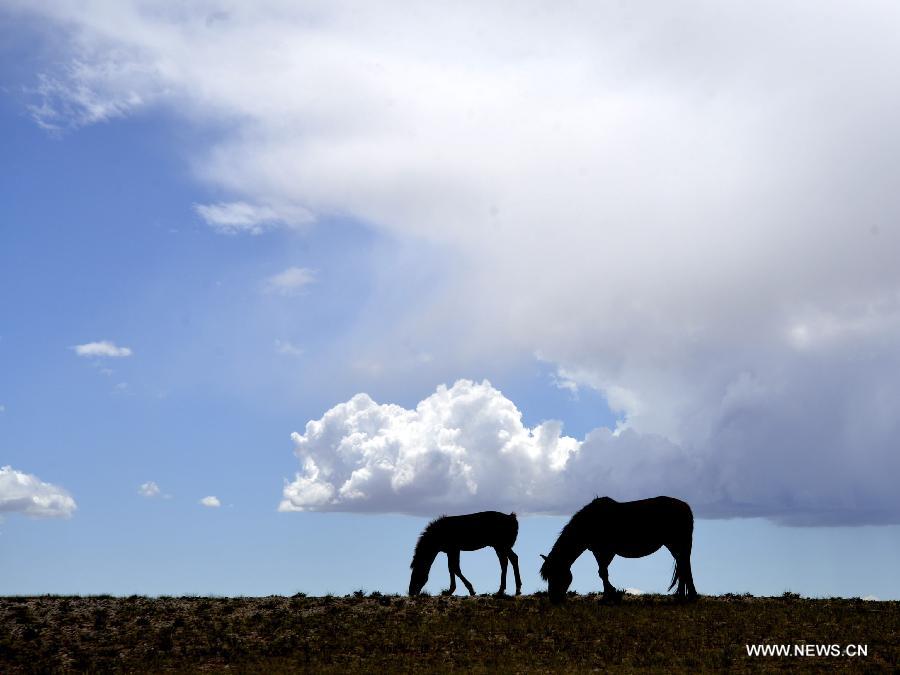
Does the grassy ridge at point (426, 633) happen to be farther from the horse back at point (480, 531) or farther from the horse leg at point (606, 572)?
the horse back at point (480, 531)

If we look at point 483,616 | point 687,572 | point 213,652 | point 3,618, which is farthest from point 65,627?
point 687,572

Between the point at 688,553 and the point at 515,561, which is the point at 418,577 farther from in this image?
the point at 688,553

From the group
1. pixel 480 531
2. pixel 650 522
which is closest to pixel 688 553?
pixel 650 522

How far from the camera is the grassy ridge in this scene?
22.3 m

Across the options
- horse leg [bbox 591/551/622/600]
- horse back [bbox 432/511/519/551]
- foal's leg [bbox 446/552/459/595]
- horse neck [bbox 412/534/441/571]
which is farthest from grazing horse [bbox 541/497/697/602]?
horse neck [bbox 412/534/441/571]

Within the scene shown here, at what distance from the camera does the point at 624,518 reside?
30266 mm

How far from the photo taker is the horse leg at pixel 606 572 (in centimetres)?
2945

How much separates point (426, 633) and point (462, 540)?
977 centimetres

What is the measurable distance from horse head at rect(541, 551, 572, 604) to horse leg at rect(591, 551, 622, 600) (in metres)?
1.25

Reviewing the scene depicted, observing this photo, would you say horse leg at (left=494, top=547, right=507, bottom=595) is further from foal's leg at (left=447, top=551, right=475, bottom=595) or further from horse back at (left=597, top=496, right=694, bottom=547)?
horse back at (left=597, top=496, right=694, bottom=547)

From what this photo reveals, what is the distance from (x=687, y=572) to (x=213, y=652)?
1636 centimetres

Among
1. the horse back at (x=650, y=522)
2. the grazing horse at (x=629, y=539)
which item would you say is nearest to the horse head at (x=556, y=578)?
the grazing horse at (x=629, y=539)

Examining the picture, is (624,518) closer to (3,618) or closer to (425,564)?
(425,564)

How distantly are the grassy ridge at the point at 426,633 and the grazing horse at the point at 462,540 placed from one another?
3764mm
